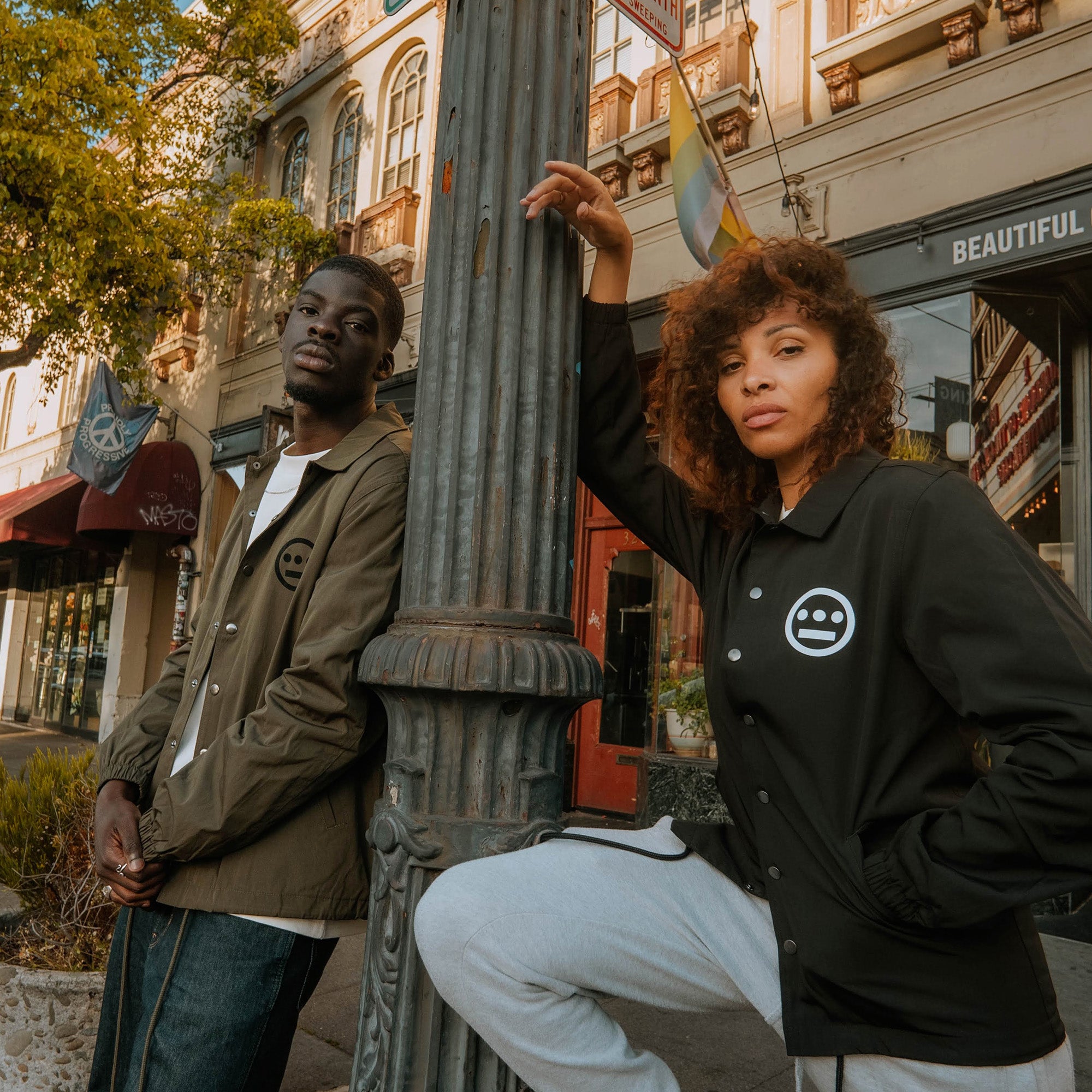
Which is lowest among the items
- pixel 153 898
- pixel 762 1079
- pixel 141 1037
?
pixel 762 1079

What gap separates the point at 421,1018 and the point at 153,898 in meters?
0.62

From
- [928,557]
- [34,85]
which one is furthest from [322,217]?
[928,557]

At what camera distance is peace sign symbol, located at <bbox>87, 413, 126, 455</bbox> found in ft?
37.0

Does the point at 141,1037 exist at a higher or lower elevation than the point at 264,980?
lower

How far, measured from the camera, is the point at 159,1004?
1.84m

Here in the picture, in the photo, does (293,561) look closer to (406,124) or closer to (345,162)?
(406,124)

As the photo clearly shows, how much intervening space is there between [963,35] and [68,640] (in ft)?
47.0

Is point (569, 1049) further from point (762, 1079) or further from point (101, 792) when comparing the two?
point (762, 1079)

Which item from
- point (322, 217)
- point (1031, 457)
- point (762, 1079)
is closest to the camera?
point (762, 1079)

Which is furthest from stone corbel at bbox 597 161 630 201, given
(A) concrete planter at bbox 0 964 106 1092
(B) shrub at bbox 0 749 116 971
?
(A) concrete planter at bbox 0 964 106 1092

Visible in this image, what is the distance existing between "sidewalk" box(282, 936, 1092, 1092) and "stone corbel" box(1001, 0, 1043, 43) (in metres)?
4.84

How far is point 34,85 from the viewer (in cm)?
892

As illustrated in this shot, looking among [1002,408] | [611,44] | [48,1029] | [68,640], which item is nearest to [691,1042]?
[48,1029]

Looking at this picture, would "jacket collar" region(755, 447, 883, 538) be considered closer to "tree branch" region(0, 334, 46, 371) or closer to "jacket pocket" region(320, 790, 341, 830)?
"jacket pocket" region(320, 790, 341, 830)
